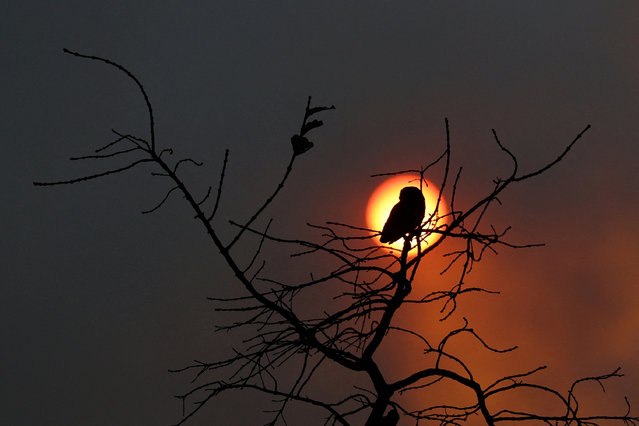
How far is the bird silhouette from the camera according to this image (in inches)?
154

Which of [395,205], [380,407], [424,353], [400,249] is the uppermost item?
[395,205]

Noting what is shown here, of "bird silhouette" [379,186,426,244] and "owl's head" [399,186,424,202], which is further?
"owl's head" [399,186,424,202]

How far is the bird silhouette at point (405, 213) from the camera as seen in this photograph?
3908mm

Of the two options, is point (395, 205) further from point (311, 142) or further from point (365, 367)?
point (311, 142)

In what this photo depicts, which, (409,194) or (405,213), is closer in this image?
(405,213)

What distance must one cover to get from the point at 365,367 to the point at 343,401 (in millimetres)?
208

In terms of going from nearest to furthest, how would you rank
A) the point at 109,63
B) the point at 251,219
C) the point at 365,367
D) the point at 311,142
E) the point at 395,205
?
the point at 109,63
the point at 311,142
the point at 251,219
the point at 365,367
the point at 395,205

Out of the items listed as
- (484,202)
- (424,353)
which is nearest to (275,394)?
(424,353)

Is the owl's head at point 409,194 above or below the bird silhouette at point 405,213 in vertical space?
above

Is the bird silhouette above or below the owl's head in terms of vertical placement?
below

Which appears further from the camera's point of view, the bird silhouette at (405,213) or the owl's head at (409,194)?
the owl's head at (409,194)

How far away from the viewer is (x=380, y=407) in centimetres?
290

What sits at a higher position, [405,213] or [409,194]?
[409,194]

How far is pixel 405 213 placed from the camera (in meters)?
4.10
